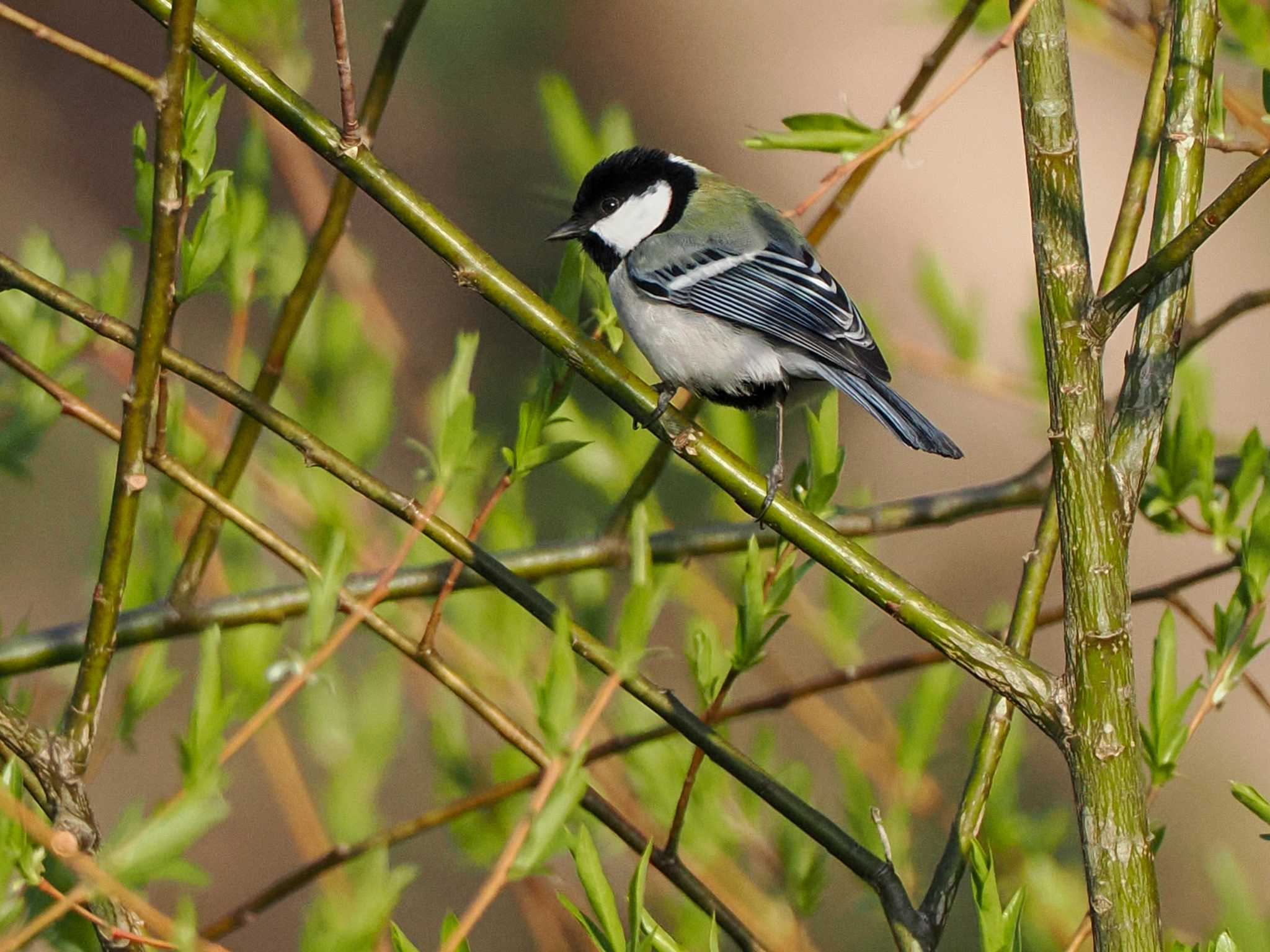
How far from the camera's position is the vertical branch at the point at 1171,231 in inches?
43.1

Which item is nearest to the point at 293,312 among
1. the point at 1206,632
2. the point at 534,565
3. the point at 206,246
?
the point at 206,246

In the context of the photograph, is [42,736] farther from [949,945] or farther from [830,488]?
[949,945]

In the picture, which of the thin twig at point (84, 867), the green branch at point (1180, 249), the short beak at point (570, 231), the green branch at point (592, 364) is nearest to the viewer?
the thin twig at point (84, 867)

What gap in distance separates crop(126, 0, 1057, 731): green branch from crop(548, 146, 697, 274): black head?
1042mm

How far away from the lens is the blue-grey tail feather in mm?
1656

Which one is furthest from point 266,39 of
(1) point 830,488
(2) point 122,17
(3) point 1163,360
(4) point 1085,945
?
(2) point 122,17

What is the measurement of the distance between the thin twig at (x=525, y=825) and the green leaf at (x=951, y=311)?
1215 millimetres

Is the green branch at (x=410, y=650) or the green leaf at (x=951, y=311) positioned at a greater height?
the green leaf at (x=951, y=311)

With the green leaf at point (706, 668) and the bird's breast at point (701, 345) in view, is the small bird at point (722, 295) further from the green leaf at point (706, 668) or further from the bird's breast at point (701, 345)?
the green leaf at point (706, 668)

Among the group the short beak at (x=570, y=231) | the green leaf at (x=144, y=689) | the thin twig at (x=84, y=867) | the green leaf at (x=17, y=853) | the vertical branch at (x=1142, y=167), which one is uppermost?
the vertical branch at (x=1142, y=167)

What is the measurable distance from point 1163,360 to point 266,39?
41.0 inches

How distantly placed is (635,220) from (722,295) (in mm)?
307

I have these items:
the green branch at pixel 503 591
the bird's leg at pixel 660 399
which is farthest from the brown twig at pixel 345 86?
the bird's leg at pixel 660 399

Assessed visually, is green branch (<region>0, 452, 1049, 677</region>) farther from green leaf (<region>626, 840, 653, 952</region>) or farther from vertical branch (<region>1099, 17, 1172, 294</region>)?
green leaf (<region>626, 840, 653, 952</region>)
